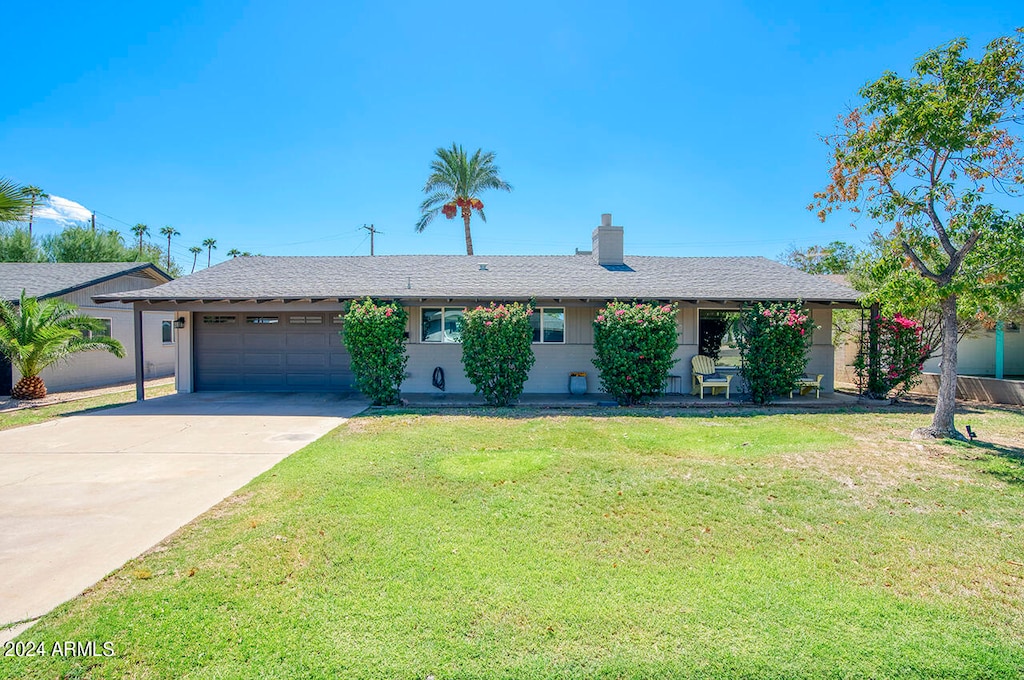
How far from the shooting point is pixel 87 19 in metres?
9.36

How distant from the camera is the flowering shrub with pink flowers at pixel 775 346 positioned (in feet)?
32.9

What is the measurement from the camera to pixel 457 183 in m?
24.3

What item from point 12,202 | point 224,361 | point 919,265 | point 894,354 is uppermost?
point 12,202

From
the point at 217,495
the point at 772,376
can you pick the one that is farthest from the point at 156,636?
the point at 772,376

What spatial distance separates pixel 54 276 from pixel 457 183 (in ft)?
53.1

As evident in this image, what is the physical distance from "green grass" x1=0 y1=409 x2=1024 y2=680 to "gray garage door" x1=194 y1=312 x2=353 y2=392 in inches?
278

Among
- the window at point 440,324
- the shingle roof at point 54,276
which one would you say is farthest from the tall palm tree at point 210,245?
the window at point 440,324

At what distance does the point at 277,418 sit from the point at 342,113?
29.0 feet

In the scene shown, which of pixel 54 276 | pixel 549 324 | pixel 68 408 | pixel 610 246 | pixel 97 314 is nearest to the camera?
pixel 68 408

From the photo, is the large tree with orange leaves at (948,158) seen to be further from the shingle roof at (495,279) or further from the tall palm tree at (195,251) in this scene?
the tall palm tree at (195,251)

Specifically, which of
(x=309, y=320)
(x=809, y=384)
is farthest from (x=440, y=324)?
(x=809, y=384)

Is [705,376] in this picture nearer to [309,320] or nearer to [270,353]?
[309,320]

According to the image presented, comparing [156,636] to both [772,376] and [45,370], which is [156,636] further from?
[45,370]

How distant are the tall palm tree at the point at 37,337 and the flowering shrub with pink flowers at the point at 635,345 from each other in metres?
12.6
